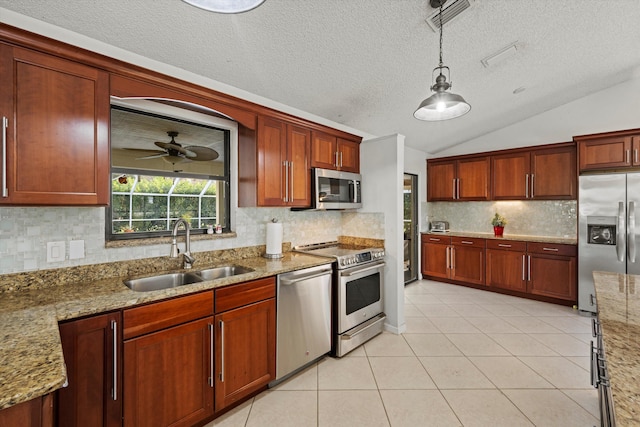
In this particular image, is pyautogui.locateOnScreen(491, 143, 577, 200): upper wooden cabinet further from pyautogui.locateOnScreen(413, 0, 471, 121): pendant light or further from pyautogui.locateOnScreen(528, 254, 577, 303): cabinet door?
pyautogui.locateOnScreen(413, 0, 471, 121): pendant light

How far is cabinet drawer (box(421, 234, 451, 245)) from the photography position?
17.1 feet

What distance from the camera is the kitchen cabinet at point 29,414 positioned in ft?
2.64

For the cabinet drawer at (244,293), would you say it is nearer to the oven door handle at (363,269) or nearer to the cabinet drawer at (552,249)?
the oven door handle at (363,269)

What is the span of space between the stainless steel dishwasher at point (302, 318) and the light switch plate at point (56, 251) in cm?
142

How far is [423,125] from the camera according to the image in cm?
436

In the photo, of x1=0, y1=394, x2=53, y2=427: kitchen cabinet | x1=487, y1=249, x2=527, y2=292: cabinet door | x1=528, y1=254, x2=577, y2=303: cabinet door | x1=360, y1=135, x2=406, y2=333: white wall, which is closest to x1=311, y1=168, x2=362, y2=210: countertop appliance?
x1=360, y1=135, x2=406, y2=333: white wall

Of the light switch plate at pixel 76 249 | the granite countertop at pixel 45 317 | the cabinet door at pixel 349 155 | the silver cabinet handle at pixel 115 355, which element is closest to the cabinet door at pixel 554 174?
the cabinet door at pixel 349 155

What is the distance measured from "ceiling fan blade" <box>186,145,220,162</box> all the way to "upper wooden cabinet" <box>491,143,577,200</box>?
451 centimetres

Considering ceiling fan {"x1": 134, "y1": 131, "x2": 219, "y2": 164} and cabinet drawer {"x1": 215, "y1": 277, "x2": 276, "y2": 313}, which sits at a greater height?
ceiling fan {"x1": 134, "y1": 131, "x2": 219, "y2": 164}

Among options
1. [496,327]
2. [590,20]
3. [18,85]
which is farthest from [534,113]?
[18,85]

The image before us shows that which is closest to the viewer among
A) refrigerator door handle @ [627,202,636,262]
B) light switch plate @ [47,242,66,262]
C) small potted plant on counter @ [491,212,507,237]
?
light switch plate @ [47,242,66,262]

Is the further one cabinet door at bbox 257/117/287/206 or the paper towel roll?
the paper towel roll

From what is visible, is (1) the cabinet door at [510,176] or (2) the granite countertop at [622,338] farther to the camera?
(1) the cabinet door at [510,176]

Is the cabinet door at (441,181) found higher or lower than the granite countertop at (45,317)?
higher
